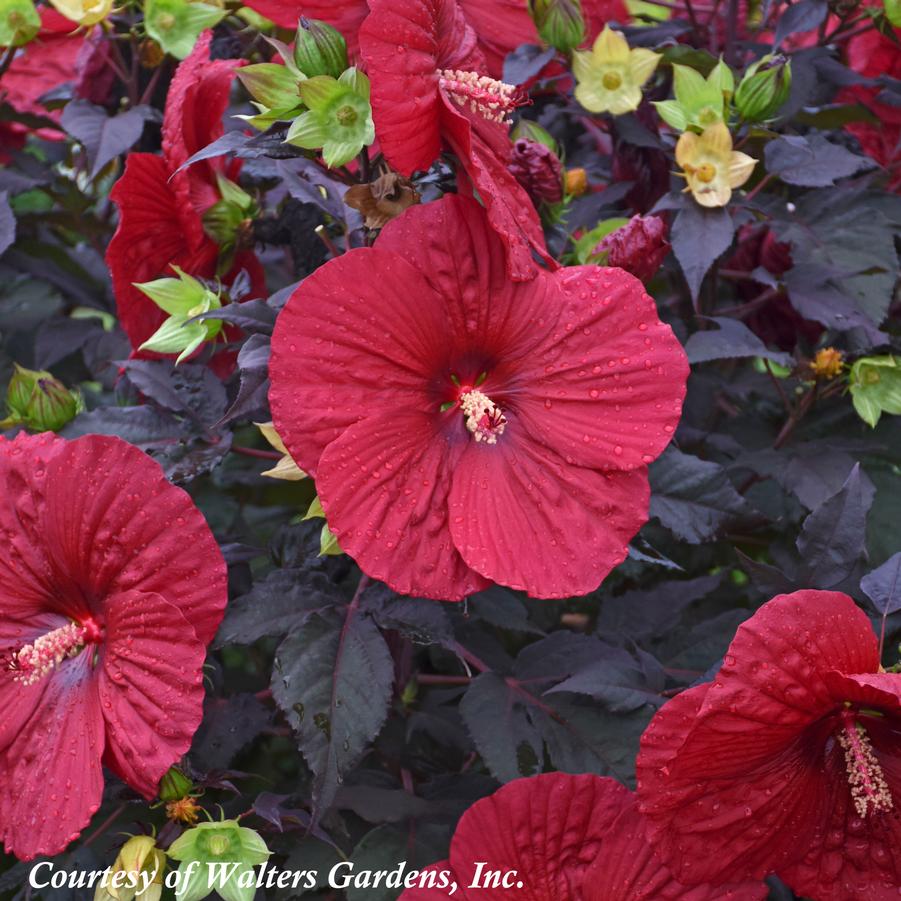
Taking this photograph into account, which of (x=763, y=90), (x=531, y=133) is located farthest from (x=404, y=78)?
(x=763, y=90)

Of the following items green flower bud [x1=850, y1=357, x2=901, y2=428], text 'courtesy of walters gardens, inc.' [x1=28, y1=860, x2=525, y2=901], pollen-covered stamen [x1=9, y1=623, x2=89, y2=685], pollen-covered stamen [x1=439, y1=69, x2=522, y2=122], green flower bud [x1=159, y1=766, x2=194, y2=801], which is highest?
pollen-covered stamen [x1=439, y1=69, x2=522, y2=122]

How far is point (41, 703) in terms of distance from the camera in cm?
90

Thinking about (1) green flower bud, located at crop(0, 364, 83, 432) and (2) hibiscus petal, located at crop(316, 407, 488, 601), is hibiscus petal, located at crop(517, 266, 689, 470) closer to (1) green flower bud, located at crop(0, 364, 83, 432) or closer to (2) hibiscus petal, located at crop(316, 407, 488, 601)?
(2) hibiscus petal, located at crop(316, 407, 488, 601)

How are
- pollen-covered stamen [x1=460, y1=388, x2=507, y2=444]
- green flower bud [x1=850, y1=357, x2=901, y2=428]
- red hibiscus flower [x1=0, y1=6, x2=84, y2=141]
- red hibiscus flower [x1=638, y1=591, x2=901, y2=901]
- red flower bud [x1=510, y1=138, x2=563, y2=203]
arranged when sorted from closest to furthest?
red hibiscus flower [x1=638, y1=591, x2=901, y2=901]
pollen-covered stamen [x1=460, y1=388, x2=507, y2=444]
red flower bud [x1=510, y1=138, x2=563, y2=203]
green flower bud [x1=850, y1=357, x2=901, y2=428]
red hibiscus flower [x1=0, y1=6, x2=84, y2=141]

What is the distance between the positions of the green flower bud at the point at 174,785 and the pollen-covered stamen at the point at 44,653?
0.13 m

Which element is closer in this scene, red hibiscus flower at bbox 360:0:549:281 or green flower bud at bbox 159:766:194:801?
red hibiscus flower at bbox 360:0:549:281

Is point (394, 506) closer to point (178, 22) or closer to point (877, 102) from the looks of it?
point (178, 22)

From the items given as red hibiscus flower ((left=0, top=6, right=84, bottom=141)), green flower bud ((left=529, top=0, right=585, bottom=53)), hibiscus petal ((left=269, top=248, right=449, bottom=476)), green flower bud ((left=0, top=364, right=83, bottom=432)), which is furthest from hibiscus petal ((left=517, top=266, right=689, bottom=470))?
red hibiscus flower ((left=0, top=6, right=84, bottom=141))

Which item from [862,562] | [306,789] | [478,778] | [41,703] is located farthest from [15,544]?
[862,562]

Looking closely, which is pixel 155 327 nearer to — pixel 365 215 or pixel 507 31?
pixel 365 215

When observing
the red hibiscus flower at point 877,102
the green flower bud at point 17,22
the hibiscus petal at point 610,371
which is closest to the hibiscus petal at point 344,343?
the hibiscus petal at point 610,371

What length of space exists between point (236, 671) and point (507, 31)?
80 centimetres

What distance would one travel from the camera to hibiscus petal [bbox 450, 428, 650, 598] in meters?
0.84

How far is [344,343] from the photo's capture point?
2.73 feet
